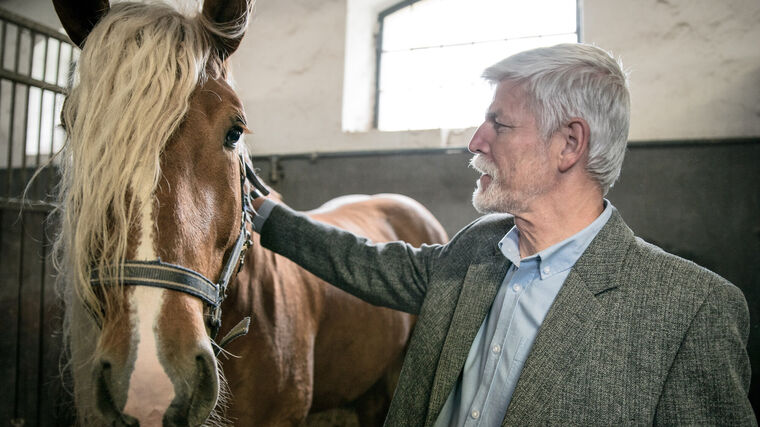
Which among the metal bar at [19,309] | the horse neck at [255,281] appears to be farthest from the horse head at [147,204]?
the metal bar at [19,309]

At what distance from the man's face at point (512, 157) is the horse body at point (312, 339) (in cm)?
70

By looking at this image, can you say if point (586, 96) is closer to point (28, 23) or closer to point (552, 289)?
point (552, 289)

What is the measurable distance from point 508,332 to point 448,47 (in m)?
3.35

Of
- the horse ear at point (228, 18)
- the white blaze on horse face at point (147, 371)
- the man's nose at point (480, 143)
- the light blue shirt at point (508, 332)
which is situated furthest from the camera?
the man's nose at point (480, 143)

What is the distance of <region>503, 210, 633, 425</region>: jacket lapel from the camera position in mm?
951

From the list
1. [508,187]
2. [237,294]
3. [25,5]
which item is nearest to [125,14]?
[237,294]

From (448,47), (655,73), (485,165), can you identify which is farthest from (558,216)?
(448,47)

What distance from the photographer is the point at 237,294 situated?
4.23 feet

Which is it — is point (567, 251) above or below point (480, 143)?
below

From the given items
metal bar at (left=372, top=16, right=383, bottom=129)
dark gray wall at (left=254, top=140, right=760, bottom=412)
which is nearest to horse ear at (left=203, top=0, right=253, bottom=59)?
dark gray wall at (left=254, top=140, right=760, bottom=412)

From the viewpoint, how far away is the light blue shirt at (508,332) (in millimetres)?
1038

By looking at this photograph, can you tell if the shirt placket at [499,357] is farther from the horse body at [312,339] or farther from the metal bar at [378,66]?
the metal bar at [378,66]

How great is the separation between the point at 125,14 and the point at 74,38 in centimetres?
23

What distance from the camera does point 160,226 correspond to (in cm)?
84
